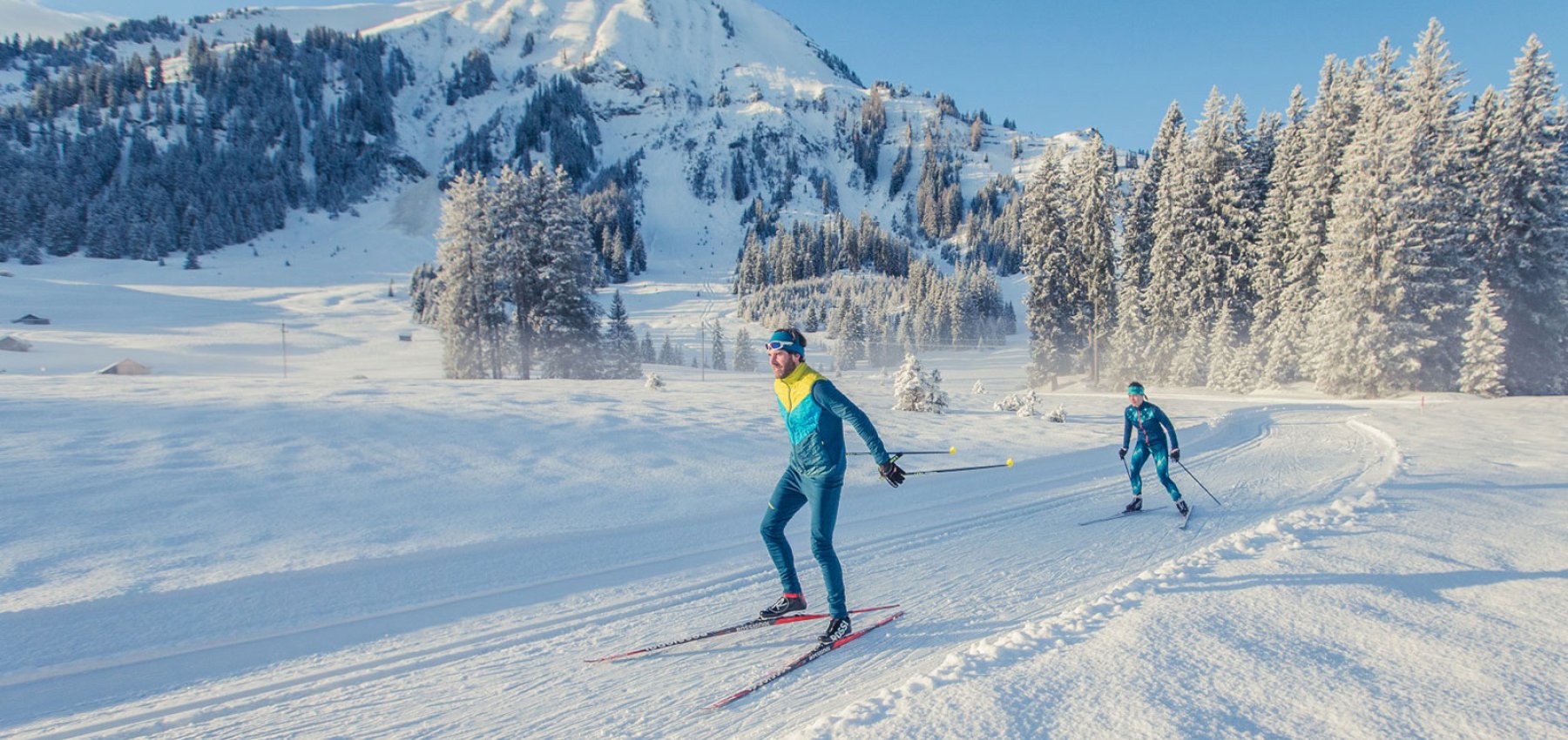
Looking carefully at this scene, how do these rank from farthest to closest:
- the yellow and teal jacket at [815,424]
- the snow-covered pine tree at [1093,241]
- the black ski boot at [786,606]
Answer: the snow-covered pine tree at [1093,241]
the black ski boot at [786,606]
the yellow and teal jacket at [815,424]

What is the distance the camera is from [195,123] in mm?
155625

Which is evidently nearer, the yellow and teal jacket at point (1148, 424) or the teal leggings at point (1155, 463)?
the teal leggings at point (1155, 463)

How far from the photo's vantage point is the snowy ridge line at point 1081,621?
11.8ft

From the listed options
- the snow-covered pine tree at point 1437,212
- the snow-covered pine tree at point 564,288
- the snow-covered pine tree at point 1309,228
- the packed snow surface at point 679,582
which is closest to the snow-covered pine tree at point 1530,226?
the snow-covered pine tree at point 1437,212

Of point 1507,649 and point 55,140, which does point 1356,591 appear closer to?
point 1507,649

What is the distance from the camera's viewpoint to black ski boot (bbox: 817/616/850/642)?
488 cm

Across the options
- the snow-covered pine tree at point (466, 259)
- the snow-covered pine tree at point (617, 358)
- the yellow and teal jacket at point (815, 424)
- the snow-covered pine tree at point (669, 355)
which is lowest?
the snow-covered pine tree at point (669, 355)

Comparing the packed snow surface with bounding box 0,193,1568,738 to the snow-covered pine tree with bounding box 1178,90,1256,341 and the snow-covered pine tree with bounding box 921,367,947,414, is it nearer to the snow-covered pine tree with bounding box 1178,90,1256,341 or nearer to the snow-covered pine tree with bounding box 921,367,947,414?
the snow-covered pine tree with bounding box 921,367,947,414

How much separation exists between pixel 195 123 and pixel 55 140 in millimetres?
24493

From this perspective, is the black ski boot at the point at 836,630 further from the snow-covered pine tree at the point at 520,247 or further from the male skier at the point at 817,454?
the snow-covered pine tree at the point at 520,247

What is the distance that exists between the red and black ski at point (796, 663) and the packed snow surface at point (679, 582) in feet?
0.35

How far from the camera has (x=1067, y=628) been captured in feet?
14.9

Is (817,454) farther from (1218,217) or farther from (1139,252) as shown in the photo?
(1139,252)

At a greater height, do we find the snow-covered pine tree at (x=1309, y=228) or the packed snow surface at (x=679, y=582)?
the snow-covered pine tree at (x=1309, y=228)
